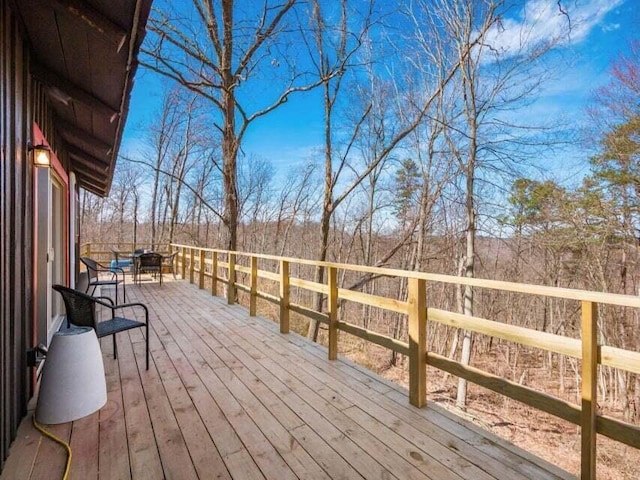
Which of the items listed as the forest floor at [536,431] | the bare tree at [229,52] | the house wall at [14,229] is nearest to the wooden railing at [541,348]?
the house wall at [14,229]

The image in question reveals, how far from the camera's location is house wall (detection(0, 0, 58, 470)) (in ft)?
5.79

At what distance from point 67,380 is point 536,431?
9508 millimetres

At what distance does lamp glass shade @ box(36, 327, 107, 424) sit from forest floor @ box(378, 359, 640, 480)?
4954mm

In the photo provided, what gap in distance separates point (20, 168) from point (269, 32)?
5.46 meters

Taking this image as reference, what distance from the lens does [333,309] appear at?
3.14 meters

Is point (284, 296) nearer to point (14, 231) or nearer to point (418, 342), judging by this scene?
point (418, 342)

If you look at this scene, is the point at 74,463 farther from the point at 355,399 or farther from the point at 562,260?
the point at 562,260

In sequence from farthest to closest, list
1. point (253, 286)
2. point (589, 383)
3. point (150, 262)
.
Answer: point (150, 262) → point (253, 286) → point (589, 383)

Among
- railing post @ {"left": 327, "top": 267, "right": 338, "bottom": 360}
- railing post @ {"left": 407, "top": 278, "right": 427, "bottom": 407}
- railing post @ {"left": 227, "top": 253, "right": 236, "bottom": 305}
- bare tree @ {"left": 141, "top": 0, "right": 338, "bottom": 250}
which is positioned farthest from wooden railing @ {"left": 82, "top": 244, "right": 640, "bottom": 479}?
bare tree @ {"left": 141, "top": 0, "right": 338, "bottom": 250}

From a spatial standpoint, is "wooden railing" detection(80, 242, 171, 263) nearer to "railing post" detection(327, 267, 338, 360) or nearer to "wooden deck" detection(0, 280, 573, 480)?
"wooden deck" detection(0, 280, 573, 480)

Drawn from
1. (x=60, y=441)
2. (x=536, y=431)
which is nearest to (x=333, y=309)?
(x=60, y=441)

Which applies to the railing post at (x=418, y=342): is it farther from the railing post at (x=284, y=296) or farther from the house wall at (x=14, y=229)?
the house wall at (x=14, y=229)

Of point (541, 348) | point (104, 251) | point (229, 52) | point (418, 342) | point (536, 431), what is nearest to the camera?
point (541, 348)

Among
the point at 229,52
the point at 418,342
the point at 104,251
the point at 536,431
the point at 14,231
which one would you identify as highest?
the point at 229,52
